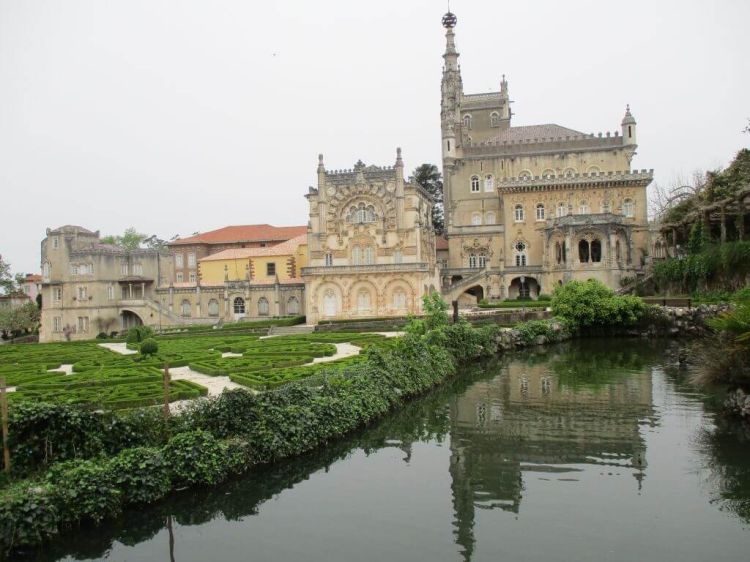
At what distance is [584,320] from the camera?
3831 centimetres

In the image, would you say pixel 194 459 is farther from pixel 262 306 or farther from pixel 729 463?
pixel 262 306

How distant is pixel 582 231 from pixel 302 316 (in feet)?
81.2

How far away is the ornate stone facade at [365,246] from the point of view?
165 feet

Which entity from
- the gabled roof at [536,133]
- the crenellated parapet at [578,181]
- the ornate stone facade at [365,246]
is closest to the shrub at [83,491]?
the ornate stone facade at [365,246]

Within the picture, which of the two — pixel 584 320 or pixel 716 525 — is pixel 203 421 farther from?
pixel 584 320

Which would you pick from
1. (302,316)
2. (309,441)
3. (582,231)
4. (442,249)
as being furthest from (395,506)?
(442,249)

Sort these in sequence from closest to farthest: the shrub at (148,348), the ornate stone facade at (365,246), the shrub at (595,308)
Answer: the shrub at (148,348) → the shrub at (595,308) → the ornate stone facade at (365,246)

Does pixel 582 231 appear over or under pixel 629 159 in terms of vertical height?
under

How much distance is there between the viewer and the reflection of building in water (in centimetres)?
1328

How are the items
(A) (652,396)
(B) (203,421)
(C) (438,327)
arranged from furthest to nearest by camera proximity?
1. (C) (438,327)
2. (A) (652,396)
3. (B) (203,421)

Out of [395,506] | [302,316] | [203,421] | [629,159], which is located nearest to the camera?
[395,506]

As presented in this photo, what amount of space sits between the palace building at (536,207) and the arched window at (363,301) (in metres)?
7.78

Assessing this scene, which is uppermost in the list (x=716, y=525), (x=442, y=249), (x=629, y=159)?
(x=629, y=159)

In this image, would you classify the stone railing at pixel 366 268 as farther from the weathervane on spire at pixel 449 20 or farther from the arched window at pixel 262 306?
the weathervane on spire at pixel 449 20
